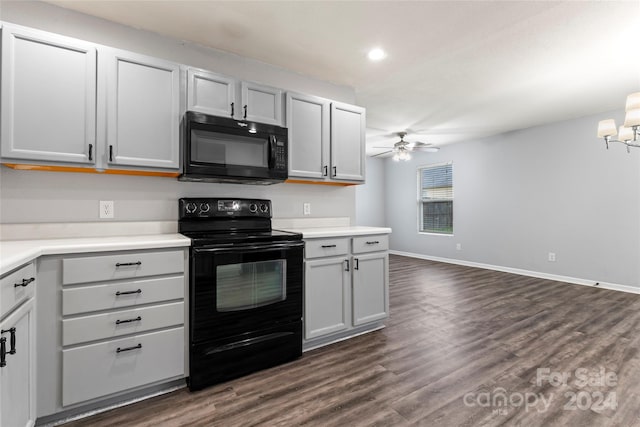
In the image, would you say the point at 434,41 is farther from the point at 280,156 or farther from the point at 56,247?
the point at 56,247

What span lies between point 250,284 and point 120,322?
0.77m

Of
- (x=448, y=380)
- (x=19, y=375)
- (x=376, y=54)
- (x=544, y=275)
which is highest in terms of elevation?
(x=376, y=54)

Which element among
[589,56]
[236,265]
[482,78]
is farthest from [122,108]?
[589,56]

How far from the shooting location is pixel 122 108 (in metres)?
2.07

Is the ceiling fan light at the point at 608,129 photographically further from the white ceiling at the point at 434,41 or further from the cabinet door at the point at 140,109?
the cabinet door at the point at 140,109

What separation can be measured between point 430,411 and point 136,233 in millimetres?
2281

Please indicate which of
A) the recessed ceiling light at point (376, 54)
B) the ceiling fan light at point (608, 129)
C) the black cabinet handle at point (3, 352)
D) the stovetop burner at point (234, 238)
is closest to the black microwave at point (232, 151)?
the stovetop burner at point (234, 238)

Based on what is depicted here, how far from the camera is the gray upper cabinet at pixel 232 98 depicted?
233 cm

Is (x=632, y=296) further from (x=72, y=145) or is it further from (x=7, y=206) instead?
(x=7, y=206)

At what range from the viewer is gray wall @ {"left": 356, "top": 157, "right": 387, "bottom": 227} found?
775cm

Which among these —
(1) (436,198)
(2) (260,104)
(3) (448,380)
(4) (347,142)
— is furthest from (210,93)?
(1) (436,198)

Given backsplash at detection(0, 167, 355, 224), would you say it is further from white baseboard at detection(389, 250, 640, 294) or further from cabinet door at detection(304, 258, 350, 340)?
white baseboard at detection(389, 250, 640, 294)

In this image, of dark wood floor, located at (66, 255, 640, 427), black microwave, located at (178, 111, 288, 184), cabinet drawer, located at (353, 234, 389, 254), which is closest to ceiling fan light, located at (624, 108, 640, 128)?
dark wood floor, located at (66, 255, 640, 427)

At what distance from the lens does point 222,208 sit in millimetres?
2531
